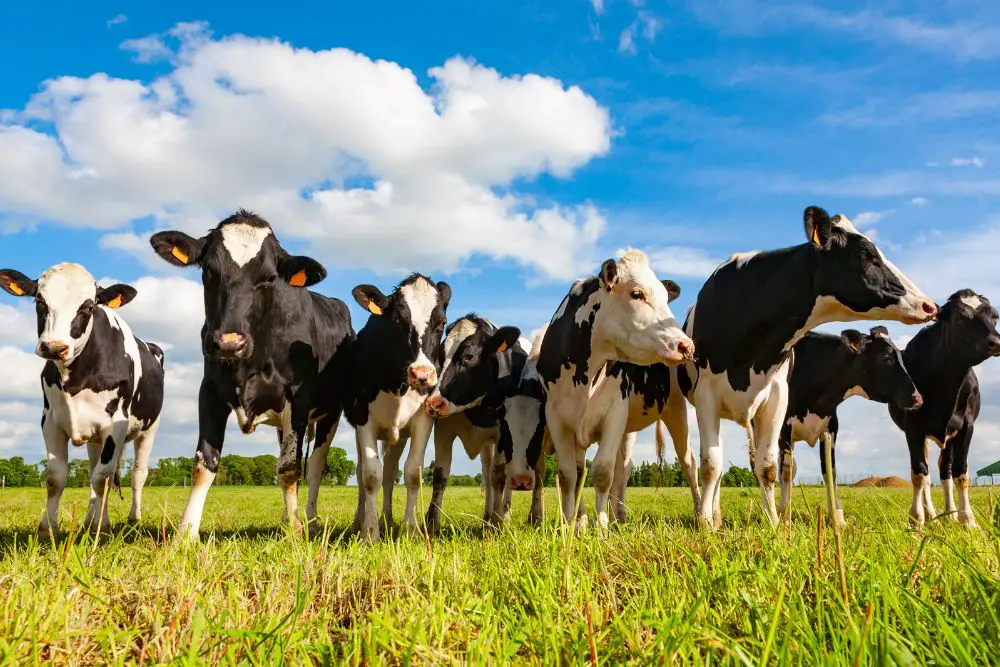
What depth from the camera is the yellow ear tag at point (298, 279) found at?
763cm

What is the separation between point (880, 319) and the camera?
748cm

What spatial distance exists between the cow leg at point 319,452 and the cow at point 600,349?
2605 millimetres

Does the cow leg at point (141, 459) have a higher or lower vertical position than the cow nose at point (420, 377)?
lower

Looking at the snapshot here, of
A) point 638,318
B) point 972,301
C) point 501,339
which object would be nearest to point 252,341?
point 501,339

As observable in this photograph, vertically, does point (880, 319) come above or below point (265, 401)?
above

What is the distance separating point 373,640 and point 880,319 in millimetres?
6557

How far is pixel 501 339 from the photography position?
9.13 metres

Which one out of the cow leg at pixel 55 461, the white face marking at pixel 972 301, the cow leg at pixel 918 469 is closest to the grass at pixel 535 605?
the cow leg at pixel 55 461

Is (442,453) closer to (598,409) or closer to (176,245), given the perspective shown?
(598,409)

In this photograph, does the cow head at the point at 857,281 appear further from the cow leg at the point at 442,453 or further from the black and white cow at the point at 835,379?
the cow leg at the point at 442,453

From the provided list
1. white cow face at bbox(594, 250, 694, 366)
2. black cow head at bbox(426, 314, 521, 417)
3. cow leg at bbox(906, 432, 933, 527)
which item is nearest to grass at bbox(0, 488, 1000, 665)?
white cow face at bbox(594, 250, 694, 366)

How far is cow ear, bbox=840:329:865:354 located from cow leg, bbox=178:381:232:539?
28.7ft

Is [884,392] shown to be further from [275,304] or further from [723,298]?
[275,304]

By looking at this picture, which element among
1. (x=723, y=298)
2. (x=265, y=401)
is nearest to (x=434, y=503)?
(x=265, y=401)
